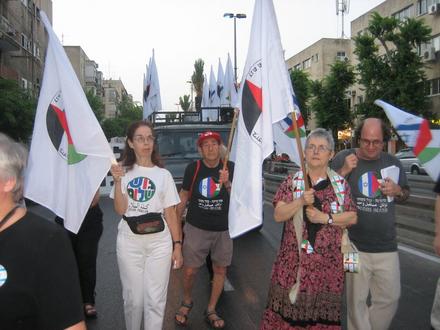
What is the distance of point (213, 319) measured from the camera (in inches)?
189

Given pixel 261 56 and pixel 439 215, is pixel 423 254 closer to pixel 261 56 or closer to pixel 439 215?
pixel 439 215

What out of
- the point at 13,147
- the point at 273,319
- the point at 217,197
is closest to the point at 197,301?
the point at 217,197

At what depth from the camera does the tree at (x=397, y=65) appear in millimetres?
32344

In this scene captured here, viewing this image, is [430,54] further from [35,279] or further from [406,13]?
[35,279]

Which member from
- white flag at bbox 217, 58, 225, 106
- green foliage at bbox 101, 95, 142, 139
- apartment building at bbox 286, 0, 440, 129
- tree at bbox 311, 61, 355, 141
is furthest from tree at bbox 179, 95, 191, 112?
white flag at bbox 217, 58, 225, 106

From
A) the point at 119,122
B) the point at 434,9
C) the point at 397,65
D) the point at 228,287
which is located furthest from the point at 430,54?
the point at 119,122

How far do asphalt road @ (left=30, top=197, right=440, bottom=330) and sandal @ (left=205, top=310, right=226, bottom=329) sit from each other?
6 centimetres

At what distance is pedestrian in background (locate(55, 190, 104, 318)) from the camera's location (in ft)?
16.1

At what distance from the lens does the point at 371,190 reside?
4086 millimetres

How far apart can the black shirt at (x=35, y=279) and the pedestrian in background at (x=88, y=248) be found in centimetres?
301

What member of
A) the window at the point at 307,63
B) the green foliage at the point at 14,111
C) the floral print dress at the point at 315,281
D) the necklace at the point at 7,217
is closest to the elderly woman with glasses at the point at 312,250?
the floral print dress at the point at 315,281

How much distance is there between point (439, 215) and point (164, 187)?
6.95 feet

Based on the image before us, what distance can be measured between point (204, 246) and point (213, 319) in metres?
0.69

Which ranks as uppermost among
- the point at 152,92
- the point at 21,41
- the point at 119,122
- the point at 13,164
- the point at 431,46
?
the point at 21,41
